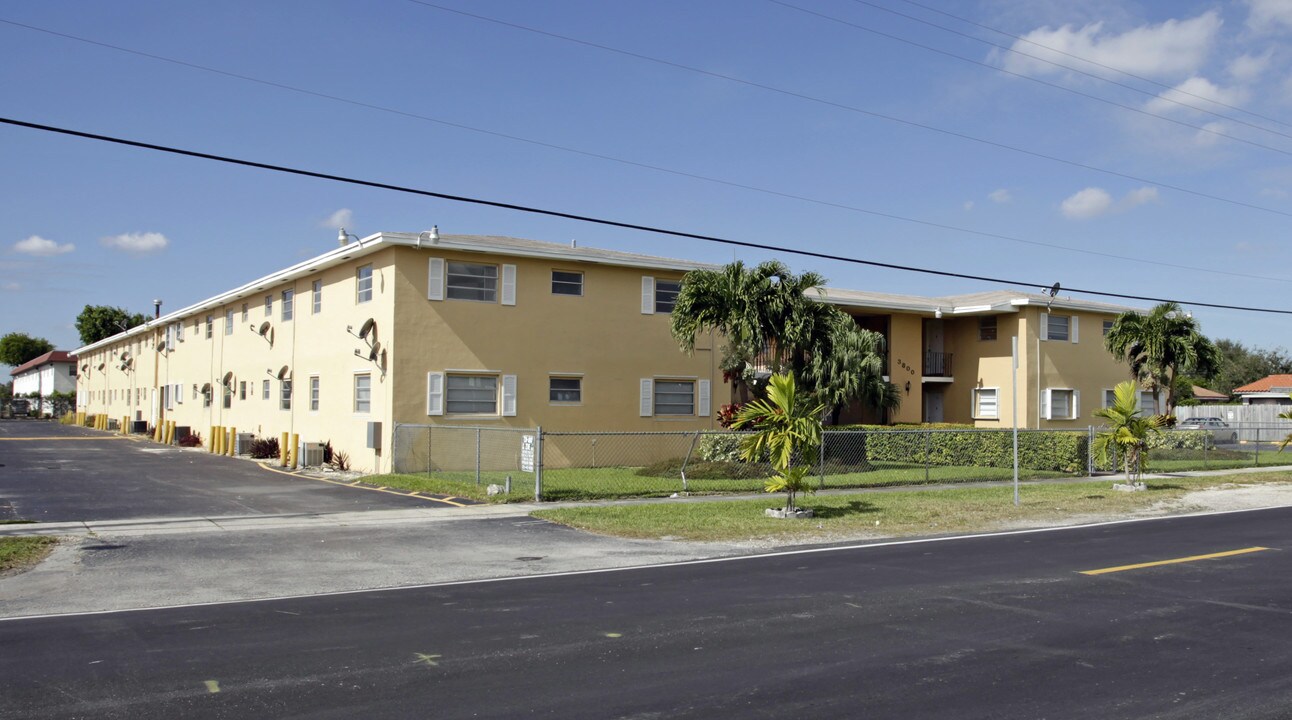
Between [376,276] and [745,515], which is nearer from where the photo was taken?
[745,515]

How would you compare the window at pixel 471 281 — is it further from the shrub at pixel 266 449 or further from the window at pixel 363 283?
the shrub at pixel 266 449

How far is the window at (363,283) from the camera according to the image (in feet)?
82.8

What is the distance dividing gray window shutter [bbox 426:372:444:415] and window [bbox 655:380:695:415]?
252 inches

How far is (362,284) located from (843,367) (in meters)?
12.8

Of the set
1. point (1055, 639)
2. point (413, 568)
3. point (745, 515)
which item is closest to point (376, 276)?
point (745, 515)

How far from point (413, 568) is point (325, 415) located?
1728 cm

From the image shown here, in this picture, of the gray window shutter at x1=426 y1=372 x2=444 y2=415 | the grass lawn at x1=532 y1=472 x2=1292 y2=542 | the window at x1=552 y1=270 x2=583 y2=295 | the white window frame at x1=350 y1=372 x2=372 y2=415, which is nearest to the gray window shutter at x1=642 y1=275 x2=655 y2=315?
the window at x1=552 y1=270 x2=583 y2=295

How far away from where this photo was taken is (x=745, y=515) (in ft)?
54.4

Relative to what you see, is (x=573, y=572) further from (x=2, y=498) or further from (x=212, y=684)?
(x=2, y=498)

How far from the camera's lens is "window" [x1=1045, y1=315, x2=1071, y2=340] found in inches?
1351

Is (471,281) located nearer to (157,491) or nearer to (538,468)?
(538,468)

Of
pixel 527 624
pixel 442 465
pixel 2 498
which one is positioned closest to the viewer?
pixel 527 624

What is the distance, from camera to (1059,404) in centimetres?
3459

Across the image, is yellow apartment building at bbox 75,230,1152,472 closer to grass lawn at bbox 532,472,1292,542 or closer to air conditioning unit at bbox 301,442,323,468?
air conditioning unit at bbox 301,442,323,468
